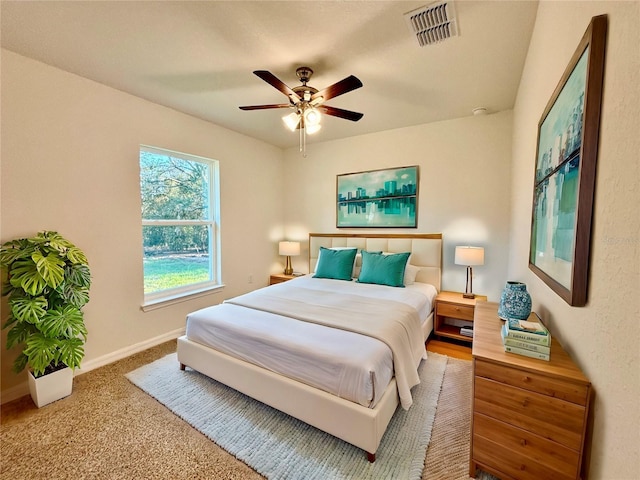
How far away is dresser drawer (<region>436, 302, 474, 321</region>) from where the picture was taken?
9.39 ft

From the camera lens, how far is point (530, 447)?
117 cm

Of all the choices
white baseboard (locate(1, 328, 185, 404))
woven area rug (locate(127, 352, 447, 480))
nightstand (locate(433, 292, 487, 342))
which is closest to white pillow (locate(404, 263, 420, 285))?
nightstand (locate(433, 292, 487, 342))

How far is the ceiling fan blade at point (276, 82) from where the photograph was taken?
1787 millimetres

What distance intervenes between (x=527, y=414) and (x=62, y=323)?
2864 mm

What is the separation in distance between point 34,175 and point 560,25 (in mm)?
3573

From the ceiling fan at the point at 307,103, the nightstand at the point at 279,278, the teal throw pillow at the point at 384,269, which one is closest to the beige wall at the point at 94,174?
the nightstand at the point at 279,278

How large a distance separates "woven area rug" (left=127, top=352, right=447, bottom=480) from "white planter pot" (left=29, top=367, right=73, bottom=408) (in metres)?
0.41

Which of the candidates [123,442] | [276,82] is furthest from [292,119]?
[123,442]

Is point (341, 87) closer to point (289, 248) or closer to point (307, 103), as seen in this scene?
point (307, 103)

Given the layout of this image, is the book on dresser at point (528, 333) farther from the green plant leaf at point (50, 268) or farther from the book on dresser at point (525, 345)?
the green plant leaf at point (50, 268)

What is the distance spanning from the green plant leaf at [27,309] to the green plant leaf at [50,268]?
0.14 m

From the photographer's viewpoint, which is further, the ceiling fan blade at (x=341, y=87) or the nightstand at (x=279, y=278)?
the nightstand at (x=279, y=278)

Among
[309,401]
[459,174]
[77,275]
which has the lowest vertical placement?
[309,401]

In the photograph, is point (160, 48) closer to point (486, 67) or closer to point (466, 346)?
point (486, 67)
